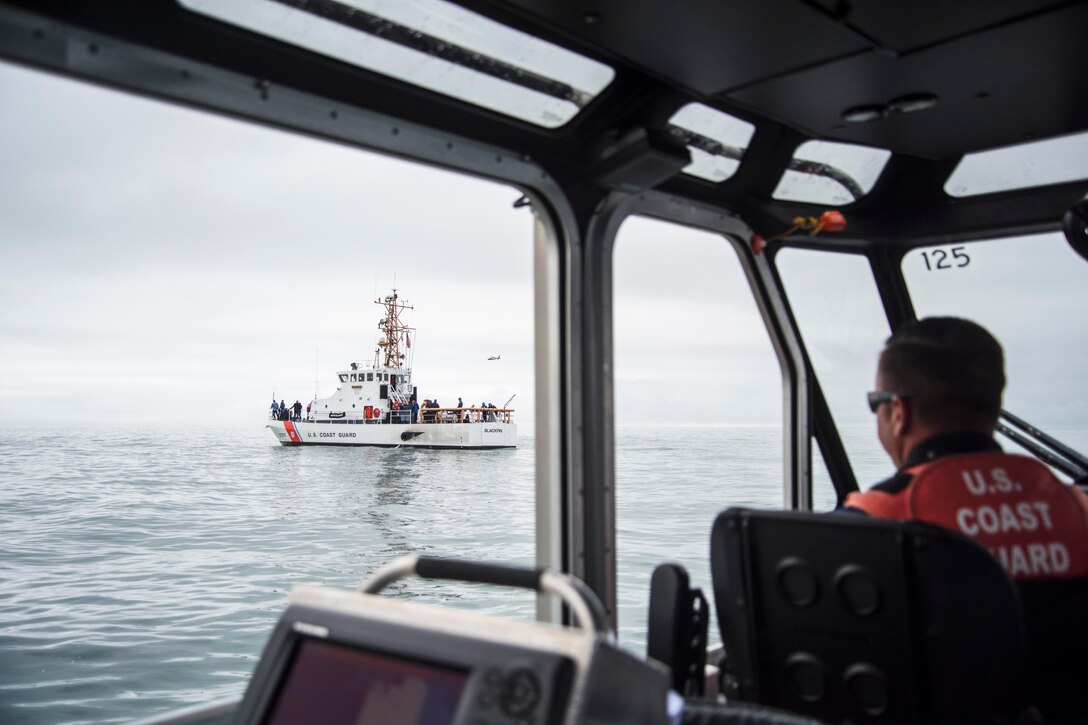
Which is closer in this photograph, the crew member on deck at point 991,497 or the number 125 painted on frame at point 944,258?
the crew member on deck at point 991,497

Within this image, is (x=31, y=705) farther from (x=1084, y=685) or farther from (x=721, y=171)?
(x=1084, y=685)

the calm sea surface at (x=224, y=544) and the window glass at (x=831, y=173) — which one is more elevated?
the window glass at (x=831, y=173)

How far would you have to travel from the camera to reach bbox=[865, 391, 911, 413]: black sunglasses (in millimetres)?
1682

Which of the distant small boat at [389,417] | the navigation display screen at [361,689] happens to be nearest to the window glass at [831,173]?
the navigation display screen at [361,689]

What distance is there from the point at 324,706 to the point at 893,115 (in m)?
2.39

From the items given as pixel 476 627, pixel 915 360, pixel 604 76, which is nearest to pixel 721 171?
pixel 604 76

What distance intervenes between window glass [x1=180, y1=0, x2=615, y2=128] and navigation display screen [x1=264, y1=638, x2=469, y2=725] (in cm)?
137

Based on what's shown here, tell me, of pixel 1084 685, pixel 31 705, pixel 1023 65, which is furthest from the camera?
pixel 31 705

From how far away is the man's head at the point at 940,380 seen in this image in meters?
1.61

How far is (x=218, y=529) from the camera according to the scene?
82.4 feet

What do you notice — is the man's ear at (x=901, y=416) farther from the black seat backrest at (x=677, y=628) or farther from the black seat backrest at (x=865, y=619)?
the black seat backrest at (x=677, y=628)

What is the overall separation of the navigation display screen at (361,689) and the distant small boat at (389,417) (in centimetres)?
2364

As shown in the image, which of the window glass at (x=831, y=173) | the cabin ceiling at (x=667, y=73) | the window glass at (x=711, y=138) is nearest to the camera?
the cabin ceiling at (x=667, y=73)

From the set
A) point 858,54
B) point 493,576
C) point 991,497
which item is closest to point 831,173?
point 858,54
